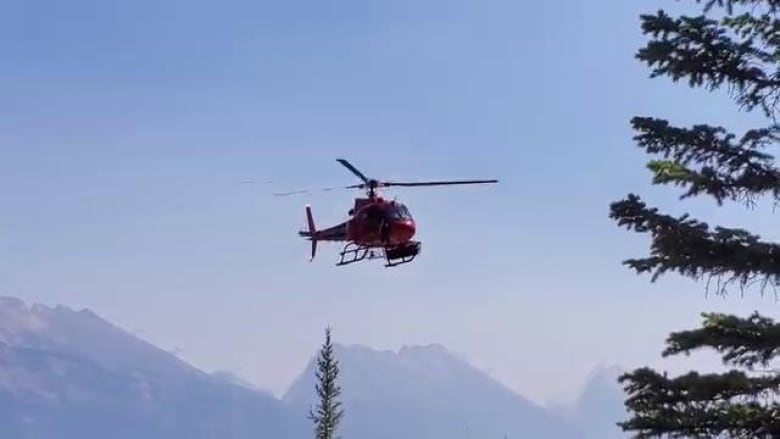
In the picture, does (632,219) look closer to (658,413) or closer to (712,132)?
(712,132)

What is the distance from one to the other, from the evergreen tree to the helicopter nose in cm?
961

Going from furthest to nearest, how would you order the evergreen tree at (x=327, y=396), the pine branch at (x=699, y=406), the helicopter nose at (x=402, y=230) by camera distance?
the evergreen tree at (x=327, y=396)
the helicopter nose at (x=402, y=230)
the pine branch at (x=699, y=406)

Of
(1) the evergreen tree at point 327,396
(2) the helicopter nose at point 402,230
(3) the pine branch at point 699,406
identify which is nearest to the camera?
(3) the pine branch at point 699,406

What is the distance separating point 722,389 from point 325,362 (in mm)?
38251

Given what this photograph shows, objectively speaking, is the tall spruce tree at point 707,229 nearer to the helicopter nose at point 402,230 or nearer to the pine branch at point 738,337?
the pine branch at point 738,337

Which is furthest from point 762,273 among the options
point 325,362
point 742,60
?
point 325,362

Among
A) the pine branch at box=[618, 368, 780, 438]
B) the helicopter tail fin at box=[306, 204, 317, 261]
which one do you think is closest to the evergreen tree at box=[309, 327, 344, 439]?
the helicopter tail fin at box=[306, 204, 317, 261]

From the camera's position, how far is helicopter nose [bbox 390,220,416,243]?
42156 millimetres

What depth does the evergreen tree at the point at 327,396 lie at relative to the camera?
4981cm

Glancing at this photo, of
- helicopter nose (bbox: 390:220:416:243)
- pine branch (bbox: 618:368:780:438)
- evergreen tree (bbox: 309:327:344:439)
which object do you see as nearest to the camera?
pine branch (bbox: 618:368:780:438)

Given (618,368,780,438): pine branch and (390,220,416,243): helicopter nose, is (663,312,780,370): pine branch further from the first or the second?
(390,220,416,243): helicopter nose

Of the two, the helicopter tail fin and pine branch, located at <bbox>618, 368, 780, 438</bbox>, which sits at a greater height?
the helicopter tail fin

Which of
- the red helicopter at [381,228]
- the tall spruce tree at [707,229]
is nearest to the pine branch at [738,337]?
the tall spruce tree at [707,229]

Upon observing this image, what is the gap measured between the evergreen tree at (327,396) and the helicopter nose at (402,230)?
378 inches
